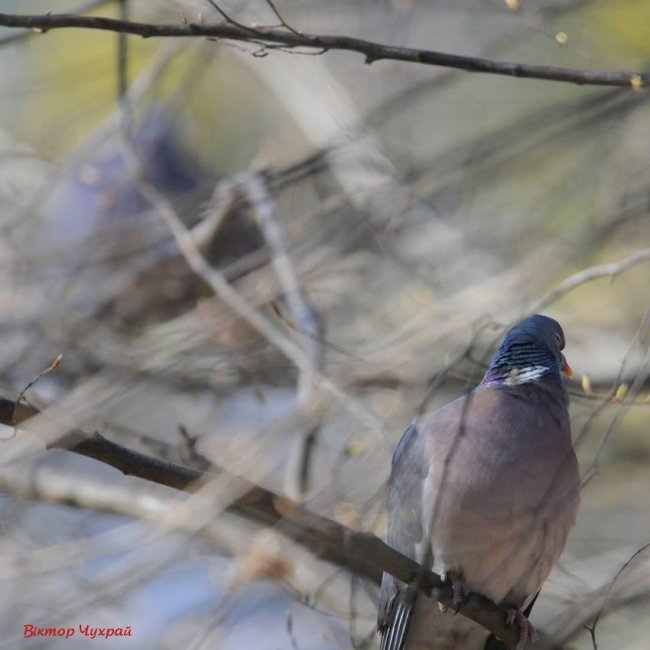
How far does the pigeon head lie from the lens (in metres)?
3.63

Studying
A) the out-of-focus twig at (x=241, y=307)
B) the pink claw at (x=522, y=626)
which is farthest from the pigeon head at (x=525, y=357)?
the pink claw at (x=522, y=626)

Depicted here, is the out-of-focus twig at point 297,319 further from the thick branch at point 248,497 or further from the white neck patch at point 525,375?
the thick branch at point 248,497

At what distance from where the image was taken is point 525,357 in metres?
3.66

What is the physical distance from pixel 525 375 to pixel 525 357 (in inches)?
2.5

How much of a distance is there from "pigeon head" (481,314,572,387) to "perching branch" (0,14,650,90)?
3.17 feet

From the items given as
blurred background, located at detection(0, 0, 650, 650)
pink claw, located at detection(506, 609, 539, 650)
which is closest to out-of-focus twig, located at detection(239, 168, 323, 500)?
blurred background, located at detection(0, 0, 650, 650)

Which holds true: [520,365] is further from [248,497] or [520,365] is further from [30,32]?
[30,32]

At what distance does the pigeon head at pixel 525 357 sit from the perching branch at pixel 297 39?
0.96 metres

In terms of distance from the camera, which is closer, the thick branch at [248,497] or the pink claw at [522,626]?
the thick branch at [248,497]

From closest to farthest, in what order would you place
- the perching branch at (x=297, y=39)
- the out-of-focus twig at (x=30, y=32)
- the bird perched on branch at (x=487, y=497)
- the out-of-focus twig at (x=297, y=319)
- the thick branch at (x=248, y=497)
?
the thick branch at (x=248, y=497) → the perching branch at (x=297, y=39) → the out-of-focus twig at (x=30, y=32) → the bird perched on branch at (x=487, y=497) → the out-of-focus twig at (x=297, y=319)

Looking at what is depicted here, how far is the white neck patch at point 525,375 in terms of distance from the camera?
11.9 ft

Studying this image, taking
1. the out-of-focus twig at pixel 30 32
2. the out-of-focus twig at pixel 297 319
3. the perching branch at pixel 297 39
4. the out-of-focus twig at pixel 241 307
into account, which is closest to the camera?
the perching branch at pixel 297 39

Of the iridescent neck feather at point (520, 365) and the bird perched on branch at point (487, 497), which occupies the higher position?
the iridescent neck feather at point (520, 365)

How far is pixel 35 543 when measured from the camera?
4.16 m
